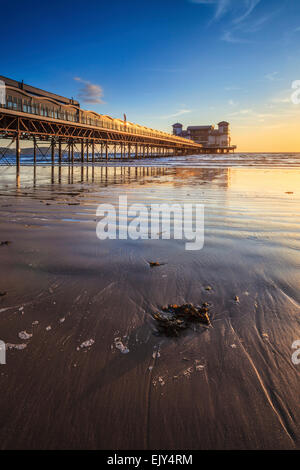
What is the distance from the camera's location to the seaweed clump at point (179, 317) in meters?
1.38

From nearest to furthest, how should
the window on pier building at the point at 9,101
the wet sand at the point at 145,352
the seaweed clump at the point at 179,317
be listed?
the wet sand at the point at 145,352 → the seaweed clump at the point at 179,317 → the window on pier building at the point at 9,101

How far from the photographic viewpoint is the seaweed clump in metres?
1.38

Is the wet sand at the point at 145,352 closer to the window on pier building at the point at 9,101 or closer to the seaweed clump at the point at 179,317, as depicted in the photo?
the seaweed clump at the point at 179,317

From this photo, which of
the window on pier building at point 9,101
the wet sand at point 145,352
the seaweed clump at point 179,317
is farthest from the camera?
the window on pier building at point 9,101

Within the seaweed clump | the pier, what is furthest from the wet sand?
the pier

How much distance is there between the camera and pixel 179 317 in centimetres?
147

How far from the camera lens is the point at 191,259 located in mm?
2314

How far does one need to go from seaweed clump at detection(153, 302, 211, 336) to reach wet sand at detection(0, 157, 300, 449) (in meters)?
0.05

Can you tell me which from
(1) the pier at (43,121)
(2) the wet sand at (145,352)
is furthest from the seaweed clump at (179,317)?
(1) the pier at (43,121)

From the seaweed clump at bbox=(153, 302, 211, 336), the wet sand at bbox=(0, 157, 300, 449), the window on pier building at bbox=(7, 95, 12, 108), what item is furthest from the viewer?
the window on pier building at bbox=(7, 95, 12, 108)

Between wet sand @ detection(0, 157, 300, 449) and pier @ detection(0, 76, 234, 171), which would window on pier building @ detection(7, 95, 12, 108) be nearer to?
pier @ detection(0, 76, 234, 171)

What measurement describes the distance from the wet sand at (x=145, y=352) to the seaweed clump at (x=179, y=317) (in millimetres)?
51

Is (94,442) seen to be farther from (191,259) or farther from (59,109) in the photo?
(59,109)

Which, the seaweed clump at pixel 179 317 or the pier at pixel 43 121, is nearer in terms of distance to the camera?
the seaweed clump at pixel 179 317
